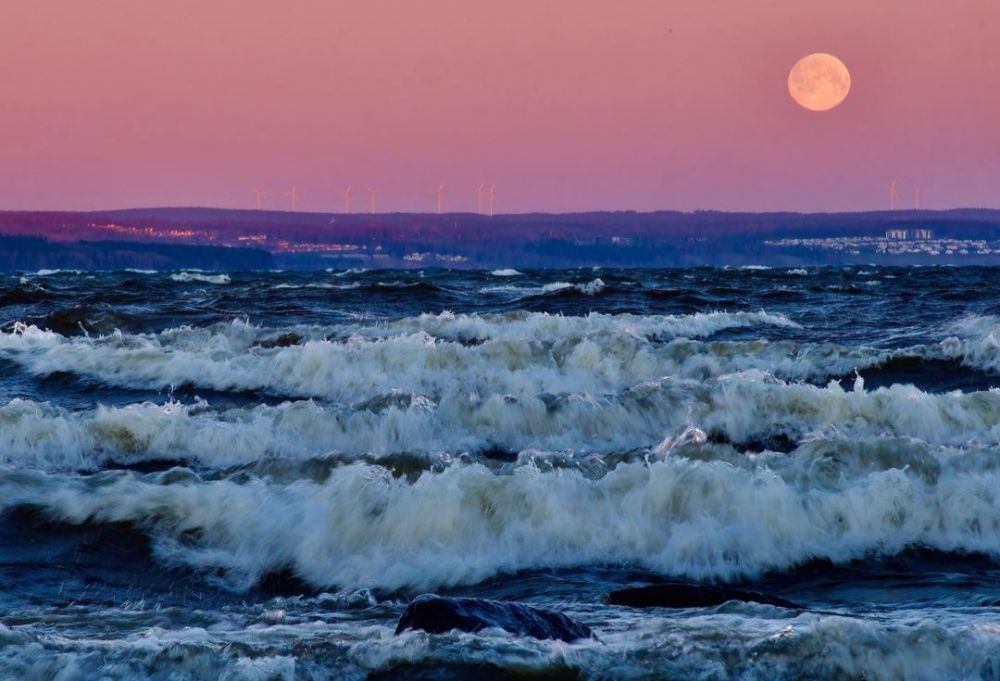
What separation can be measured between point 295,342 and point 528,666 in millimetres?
17351

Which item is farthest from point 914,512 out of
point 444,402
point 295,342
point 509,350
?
point 295,342

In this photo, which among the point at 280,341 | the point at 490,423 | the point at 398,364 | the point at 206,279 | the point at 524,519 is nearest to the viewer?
the point at 524,519

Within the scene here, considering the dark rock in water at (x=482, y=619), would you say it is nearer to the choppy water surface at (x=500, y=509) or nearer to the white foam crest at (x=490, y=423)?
the choppy water surface at (x=500, y=509)

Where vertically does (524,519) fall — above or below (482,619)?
below

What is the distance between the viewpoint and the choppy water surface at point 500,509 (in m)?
6.34

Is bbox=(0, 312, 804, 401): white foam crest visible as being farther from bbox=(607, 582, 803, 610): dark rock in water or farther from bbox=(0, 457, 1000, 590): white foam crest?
bbox=(607, 582, 803, 610): dark rock in water

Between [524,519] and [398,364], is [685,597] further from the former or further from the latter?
[398,364]

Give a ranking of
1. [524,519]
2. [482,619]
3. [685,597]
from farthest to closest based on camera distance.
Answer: [524,519] → [685,597] → [482,619]

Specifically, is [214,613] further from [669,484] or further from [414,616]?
[669,484]

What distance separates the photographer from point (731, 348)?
20547mm

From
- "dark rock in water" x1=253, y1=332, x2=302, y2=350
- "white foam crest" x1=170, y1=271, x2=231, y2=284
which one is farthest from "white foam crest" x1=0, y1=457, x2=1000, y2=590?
"white foam crest" x1=170, y1=271, x2=231, y2=284

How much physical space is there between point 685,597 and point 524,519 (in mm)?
2430

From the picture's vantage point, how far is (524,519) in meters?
9.64

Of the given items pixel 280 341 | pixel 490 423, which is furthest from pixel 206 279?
pixel 490 423
